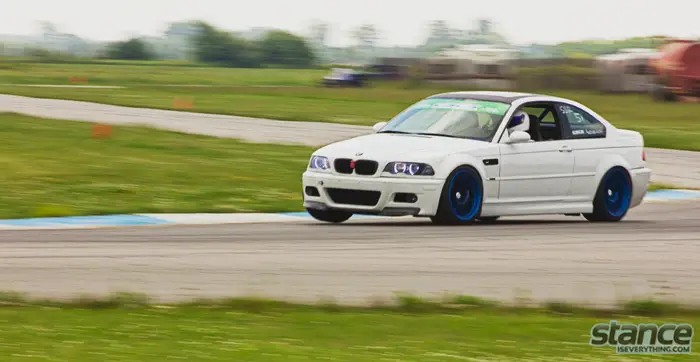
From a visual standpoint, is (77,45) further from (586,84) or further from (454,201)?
(454,201)

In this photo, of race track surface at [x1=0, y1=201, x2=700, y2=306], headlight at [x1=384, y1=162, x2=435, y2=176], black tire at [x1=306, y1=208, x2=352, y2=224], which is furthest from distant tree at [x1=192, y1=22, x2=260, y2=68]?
race track surface at [x1=0, y1=201, x2=700, y2=306]

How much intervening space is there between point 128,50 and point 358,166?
111 metres

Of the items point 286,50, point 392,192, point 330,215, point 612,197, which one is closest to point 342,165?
point 392,192

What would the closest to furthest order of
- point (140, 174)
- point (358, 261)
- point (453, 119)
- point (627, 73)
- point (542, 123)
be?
point (358, 261)
point (453, 119)
point (542, 123)
point (140, 174)
point (627, 73)

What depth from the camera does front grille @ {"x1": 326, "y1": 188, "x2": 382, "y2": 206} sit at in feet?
42.7

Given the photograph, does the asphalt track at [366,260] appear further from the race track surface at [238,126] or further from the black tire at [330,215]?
the race track surface at [238,126]

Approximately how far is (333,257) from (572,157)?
14.7 ft

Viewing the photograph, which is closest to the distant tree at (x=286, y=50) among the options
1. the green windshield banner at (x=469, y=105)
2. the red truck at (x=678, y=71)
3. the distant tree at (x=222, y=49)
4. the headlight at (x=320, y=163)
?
the distant tree at (x=222, y=49)

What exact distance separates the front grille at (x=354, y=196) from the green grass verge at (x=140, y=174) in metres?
2.22

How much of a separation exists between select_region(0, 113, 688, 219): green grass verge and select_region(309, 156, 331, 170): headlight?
1.99 m

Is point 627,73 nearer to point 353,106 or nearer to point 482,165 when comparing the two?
point 353,106

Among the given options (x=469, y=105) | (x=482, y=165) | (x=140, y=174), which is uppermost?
(x=469, y=105)

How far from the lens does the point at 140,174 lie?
60.5 ft

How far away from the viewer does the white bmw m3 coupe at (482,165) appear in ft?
42.5
